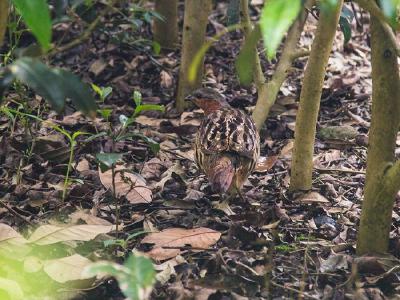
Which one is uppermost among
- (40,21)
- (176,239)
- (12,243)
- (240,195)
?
(40,21)

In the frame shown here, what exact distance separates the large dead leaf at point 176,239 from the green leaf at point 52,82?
5.33 feet

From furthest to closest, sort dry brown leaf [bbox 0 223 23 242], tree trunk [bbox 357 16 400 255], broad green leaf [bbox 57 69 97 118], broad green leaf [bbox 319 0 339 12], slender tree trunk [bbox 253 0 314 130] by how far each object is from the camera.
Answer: slender tree trunk [bbox 253 0 314 130]
dry brown leaf [bbox 0 223 23 242]
tree trunk [bbox 357 16 400 255]
broad green leaf [bbox 57 69 97 118]
broad green leaf [bbox 319 0 339 12]

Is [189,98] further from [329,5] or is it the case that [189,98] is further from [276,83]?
[329,5]

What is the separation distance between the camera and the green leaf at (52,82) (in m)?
1.96

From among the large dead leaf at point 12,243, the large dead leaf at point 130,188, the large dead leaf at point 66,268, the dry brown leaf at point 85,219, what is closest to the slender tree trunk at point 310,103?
the large dead leaf at point 130,188

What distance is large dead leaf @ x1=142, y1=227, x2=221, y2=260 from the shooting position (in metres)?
3.65

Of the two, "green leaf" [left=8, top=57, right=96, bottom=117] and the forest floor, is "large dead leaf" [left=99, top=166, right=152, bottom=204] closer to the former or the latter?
the forest floor

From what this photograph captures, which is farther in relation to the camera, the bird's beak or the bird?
the bird's beak

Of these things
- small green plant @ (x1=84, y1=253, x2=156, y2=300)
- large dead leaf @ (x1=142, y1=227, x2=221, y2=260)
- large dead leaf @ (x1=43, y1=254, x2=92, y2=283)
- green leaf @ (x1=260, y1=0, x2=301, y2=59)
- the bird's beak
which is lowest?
large dead leaf @ (x1=43, y1=254, x2=92, y2=283)

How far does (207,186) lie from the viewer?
486 cm

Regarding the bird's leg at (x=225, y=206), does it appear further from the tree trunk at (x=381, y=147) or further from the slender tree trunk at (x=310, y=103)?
the tree trunk at (x=381, y=147)

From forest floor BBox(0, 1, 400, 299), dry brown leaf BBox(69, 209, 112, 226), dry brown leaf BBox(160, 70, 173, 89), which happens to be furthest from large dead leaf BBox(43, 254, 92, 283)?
dry brown leaf BBox(160, 70, 173, 89)

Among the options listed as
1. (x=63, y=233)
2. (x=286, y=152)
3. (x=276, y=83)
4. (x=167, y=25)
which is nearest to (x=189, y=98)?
(x=276, y=83)

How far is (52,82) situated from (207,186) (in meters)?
2.93
